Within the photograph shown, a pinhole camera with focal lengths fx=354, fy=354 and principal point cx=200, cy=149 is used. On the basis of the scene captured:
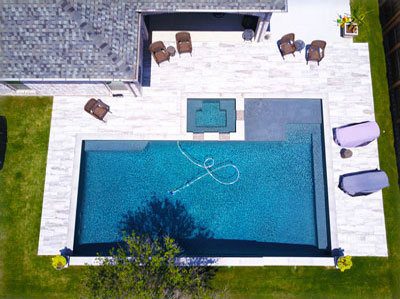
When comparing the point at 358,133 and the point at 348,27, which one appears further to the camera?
the point at 348,27

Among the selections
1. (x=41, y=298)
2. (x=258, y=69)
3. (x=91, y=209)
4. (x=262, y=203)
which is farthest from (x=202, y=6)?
(x=41, y=298)

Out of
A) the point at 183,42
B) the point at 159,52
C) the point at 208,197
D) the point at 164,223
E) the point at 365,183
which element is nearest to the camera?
the point at 365,183

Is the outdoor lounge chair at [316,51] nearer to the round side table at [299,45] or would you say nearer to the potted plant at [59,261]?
the round side table at [299,45]

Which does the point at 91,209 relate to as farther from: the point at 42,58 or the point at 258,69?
the point at 258,69

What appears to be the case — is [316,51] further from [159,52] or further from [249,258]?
[249,258]

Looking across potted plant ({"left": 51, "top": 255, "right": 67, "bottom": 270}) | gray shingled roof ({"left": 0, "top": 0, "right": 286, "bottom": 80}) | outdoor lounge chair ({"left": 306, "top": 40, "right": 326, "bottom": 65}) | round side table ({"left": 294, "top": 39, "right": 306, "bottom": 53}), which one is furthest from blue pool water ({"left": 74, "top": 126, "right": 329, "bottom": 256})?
round side table ({"left": 294, "top": 39, "right": 306, "bottom": 53})

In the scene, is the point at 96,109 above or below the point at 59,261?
above

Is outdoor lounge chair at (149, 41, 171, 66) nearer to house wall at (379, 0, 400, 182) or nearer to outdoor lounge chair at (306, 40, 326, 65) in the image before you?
outdoor lounge chair at (306, 40, 326, 65)

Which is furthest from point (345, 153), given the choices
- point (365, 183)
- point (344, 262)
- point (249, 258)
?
point (249, 258)
